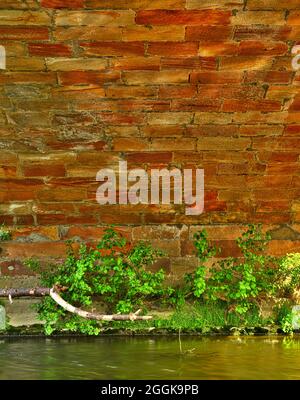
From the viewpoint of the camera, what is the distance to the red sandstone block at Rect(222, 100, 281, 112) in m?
4.00

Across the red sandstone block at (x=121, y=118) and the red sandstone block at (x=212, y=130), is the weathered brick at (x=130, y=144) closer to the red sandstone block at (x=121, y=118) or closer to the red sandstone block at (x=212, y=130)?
the red sandstone block at (x=121, y=118)

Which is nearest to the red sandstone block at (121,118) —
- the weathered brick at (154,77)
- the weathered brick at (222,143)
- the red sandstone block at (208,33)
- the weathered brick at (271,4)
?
the weathered brick at (154,77)

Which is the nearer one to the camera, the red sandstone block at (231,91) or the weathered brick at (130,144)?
the red sandstone block at (231,91)

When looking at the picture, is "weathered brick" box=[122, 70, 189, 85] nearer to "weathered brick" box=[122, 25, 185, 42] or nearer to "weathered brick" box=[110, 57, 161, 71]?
"weathered brick" box=[110, 57, 161, 71]

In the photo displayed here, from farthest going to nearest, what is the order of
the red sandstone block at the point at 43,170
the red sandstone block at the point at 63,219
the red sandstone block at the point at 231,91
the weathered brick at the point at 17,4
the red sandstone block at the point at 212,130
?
the red sandstone block at the point at 63,219
the red sandstone block at the point at 43,170
the red sandstone block at the point at 212,130
the red sandstone block at the point at 231,91
the weathered brick at the point at 17,4

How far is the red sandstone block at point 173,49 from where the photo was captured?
358 centimetres

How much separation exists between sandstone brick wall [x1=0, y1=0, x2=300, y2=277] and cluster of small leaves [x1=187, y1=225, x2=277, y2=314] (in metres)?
0.13

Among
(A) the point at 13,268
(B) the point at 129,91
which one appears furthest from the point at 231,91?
(A) the point at 13,268

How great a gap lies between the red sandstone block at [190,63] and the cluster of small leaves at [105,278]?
5.54 feet

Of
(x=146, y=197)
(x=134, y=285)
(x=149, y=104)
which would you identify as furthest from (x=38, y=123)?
(x=134, y=285)

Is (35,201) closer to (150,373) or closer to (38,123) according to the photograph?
(38,123)

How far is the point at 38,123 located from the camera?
4133 mm

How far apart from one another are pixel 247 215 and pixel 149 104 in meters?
1.52

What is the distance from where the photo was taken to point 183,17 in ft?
11.2
